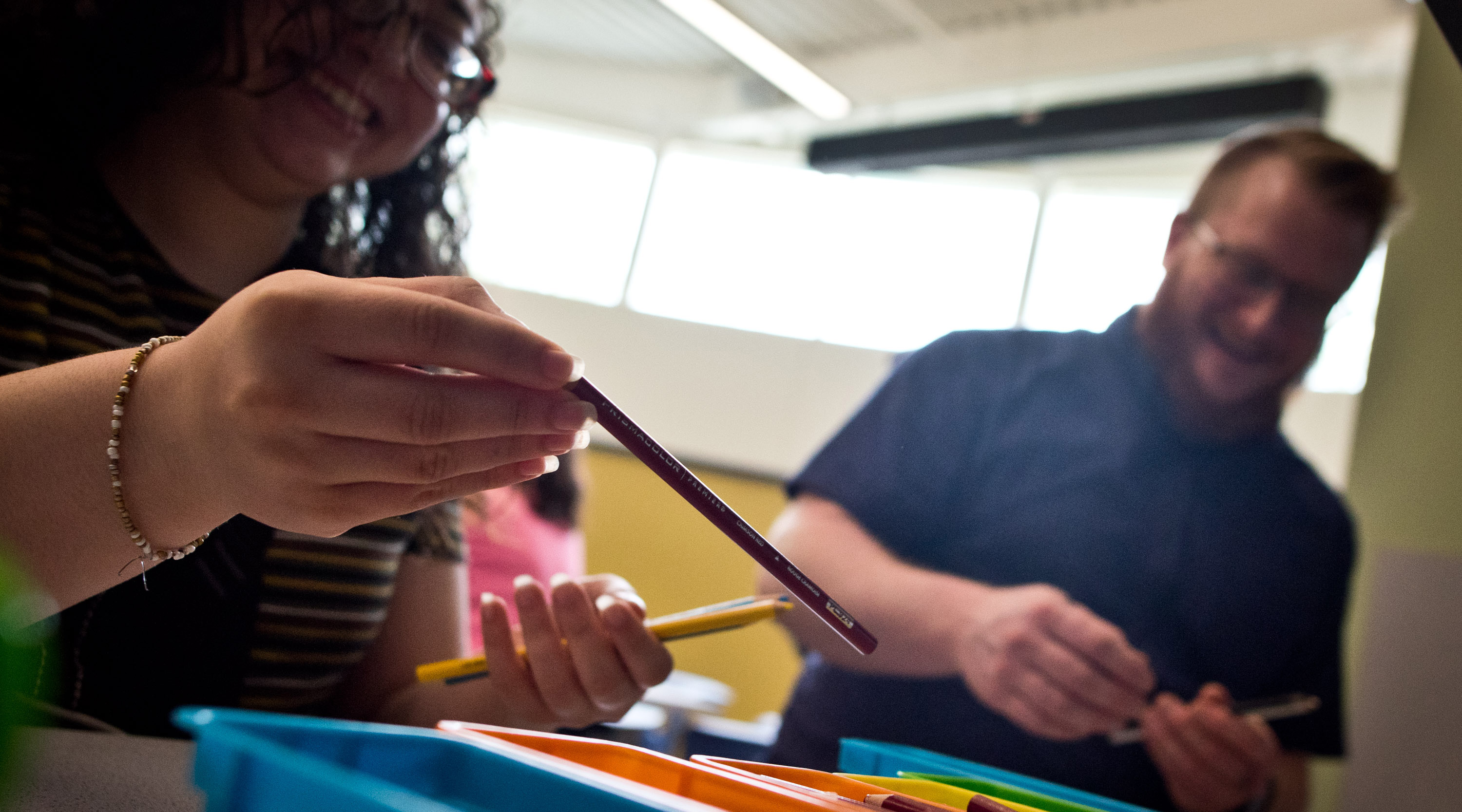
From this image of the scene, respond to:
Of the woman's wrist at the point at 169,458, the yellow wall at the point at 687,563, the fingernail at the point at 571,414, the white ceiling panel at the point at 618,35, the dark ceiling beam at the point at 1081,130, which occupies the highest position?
the white ceiling panel at the point at 618,35

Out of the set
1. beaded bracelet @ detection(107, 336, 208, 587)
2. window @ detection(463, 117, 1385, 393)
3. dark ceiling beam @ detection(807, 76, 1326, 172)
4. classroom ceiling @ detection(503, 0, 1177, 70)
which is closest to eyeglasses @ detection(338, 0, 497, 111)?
beaded bracelet @ detection(107, 336, 208, 587)

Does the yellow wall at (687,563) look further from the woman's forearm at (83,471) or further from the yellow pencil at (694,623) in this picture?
the woman's forearm at (83,471)

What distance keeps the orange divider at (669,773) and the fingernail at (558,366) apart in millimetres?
104

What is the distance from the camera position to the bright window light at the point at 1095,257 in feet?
3.10

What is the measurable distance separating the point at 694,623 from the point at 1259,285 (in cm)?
64

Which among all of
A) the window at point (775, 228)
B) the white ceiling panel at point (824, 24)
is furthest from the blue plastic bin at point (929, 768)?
the white ceiling panel at point (824, 24)

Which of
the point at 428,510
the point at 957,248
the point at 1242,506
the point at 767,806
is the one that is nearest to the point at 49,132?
the point at 428,510

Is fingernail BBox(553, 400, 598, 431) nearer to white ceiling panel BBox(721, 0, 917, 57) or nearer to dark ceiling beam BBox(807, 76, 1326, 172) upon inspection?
dark ceiling beam BBox(807, 76, 1326, 172)

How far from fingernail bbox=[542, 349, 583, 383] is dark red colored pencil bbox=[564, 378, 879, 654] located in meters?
0.01

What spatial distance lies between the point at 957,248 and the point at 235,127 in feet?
7.36

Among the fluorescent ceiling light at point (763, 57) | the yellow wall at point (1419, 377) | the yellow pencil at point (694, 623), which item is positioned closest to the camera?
the yellow pencil at point (694, 623)

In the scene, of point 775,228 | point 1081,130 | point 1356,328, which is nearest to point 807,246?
point 775,228

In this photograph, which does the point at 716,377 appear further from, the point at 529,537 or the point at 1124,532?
the point at 1124,532

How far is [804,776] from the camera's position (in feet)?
1.03
